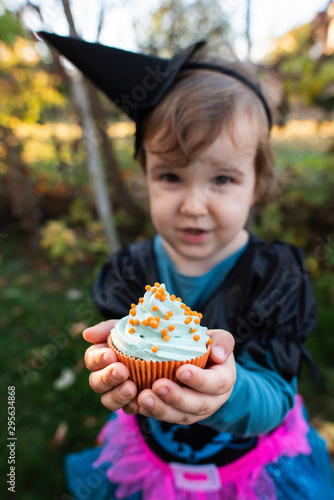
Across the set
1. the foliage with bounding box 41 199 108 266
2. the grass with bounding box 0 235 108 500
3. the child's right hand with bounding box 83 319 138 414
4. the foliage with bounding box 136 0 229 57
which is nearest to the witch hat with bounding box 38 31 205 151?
the child's right hand with bounding box 83 319 138 414

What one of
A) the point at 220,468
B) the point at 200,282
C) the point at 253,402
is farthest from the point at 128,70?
the point at 220,468

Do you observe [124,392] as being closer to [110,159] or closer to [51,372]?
[51,372]

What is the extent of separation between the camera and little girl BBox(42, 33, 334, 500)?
1.29 meters

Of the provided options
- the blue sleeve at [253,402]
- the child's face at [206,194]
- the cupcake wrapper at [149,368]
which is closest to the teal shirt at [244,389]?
the blue sleeve at [253,402]

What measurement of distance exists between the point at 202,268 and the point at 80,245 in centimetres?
301

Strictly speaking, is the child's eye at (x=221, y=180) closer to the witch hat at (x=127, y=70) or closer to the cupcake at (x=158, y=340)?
the witch hat at (x=127, y=70)

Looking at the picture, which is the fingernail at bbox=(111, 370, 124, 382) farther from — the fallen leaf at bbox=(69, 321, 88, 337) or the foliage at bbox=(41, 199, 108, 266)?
the foliage at bbox=(41, 199, 108, 266)

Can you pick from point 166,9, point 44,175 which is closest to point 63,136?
point 44,175

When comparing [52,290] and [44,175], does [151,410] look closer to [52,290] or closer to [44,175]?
[52,290]

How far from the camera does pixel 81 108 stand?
321 cm

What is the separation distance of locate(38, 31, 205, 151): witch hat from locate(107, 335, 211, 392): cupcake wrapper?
97 centimetres

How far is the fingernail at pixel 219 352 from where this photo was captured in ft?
2.93

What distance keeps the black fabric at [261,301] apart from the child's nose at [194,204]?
1.21 ft

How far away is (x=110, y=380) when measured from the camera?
0.84 m
